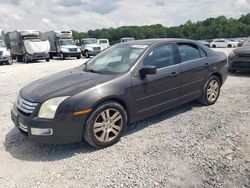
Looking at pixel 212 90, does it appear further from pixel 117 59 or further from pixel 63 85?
pixel 63 85

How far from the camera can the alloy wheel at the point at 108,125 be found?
12.7 feet

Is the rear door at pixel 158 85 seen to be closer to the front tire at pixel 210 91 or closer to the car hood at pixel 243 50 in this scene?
the front tire at pixel 210 91

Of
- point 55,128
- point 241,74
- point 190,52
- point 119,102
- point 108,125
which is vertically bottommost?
point 241,74

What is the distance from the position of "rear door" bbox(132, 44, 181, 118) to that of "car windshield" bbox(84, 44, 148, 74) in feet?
0.73

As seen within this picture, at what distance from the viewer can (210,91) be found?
577 centimetres

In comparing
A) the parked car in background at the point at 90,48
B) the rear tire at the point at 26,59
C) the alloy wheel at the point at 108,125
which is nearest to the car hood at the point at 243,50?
the alloy wheel at the point at 108,125

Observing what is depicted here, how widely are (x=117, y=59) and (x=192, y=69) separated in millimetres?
1517

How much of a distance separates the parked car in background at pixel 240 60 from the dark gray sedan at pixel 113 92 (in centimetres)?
421

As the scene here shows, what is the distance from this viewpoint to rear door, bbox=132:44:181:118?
14.1 ft

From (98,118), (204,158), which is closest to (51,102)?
(98,118)

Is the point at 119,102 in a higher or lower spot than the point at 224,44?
higher

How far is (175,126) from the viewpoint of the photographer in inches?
185

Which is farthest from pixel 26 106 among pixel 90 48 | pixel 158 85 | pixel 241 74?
pixel 90 48

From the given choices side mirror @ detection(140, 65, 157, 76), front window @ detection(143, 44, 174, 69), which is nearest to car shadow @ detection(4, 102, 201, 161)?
side mirror @ detection(140, 65, 157, 76)
